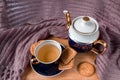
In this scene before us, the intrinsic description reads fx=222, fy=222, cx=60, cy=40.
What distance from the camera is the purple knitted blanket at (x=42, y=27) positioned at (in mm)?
683

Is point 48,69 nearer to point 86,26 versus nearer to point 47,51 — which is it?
point 47,51

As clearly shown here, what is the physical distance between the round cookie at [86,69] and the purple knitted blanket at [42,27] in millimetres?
21

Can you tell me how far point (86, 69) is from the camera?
675mm

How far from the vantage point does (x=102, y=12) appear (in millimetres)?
764

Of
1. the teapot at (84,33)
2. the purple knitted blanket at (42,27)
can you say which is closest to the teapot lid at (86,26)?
the teapot at (84,33)

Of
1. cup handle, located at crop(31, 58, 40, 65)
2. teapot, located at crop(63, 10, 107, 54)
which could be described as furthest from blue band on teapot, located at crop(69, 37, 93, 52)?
cup handle, located at crop(31, 58, 40, 65)

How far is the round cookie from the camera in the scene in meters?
0.67

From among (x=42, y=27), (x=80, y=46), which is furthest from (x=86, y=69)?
(x=42, y=27)

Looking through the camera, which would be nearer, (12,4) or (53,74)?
(53,74)

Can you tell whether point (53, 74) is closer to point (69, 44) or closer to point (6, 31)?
point (69, 44)

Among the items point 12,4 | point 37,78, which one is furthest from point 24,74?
point 12,4

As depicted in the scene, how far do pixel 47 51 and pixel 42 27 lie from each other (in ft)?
0.37

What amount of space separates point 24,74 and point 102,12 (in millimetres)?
335

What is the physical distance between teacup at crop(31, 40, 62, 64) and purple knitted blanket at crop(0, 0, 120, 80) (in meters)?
0.05
